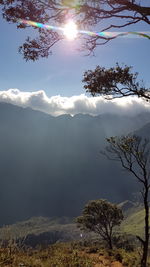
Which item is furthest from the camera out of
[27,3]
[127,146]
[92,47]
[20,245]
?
[127,146]

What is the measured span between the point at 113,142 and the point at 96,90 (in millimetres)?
Result: 6129

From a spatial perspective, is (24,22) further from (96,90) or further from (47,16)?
(96,90)

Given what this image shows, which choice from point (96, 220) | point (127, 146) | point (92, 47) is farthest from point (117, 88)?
point (96, 220)

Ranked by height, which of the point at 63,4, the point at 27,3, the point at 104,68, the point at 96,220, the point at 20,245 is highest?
the point at 27,3

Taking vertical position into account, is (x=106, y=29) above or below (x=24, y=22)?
below

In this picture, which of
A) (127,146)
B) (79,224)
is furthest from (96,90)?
(79,224)

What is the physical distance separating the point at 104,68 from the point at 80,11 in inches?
97.0

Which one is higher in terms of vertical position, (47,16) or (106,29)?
(47,16)

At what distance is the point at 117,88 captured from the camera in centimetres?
1048

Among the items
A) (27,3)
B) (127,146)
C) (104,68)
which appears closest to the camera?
(27,3)

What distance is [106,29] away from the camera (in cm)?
888

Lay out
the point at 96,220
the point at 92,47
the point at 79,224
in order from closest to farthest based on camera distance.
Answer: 1. the point at 92,47
2. the point at 96,220
3. the point at 79,224

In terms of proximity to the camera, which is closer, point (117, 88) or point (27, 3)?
point (27, 3)

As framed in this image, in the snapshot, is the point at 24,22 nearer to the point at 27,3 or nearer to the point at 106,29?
the point at 27,3
